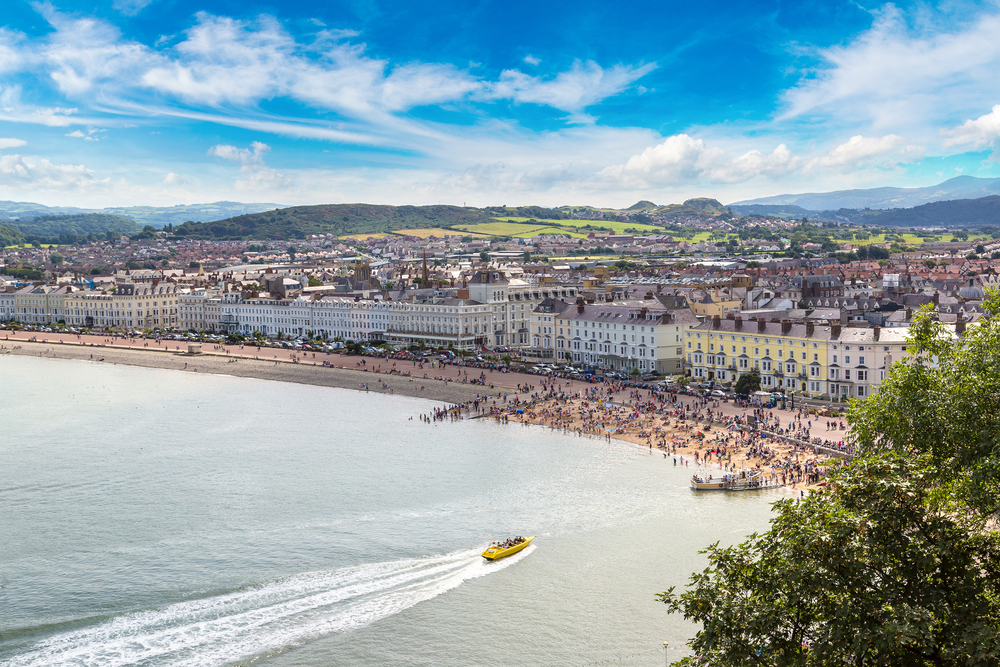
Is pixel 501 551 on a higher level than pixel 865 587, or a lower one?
lower

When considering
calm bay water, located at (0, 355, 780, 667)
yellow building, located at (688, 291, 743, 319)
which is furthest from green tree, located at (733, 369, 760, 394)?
yellow building, located at (688, 291, 743, 319)

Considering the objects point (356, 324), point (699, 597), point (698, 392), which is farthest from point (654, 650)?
point (356, 324)

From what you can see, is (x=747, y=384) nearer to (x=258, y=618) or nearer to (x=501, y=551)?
(x=501, y=551)

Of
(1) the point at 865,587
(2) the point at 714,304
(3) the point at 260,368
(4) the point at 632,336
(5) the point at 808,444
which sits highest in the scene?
(2) the point at 714,304

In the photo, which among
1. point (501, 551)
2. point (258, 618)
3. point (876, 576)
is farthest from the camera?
point (501, 551)

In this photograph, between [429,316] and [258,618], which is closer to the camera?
[258,618]

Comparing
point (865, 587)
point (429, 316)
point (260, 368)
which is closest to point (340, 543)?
point (865, 587)

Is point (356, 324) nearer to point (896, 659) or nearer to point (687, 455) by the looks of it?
point (687, 455)
